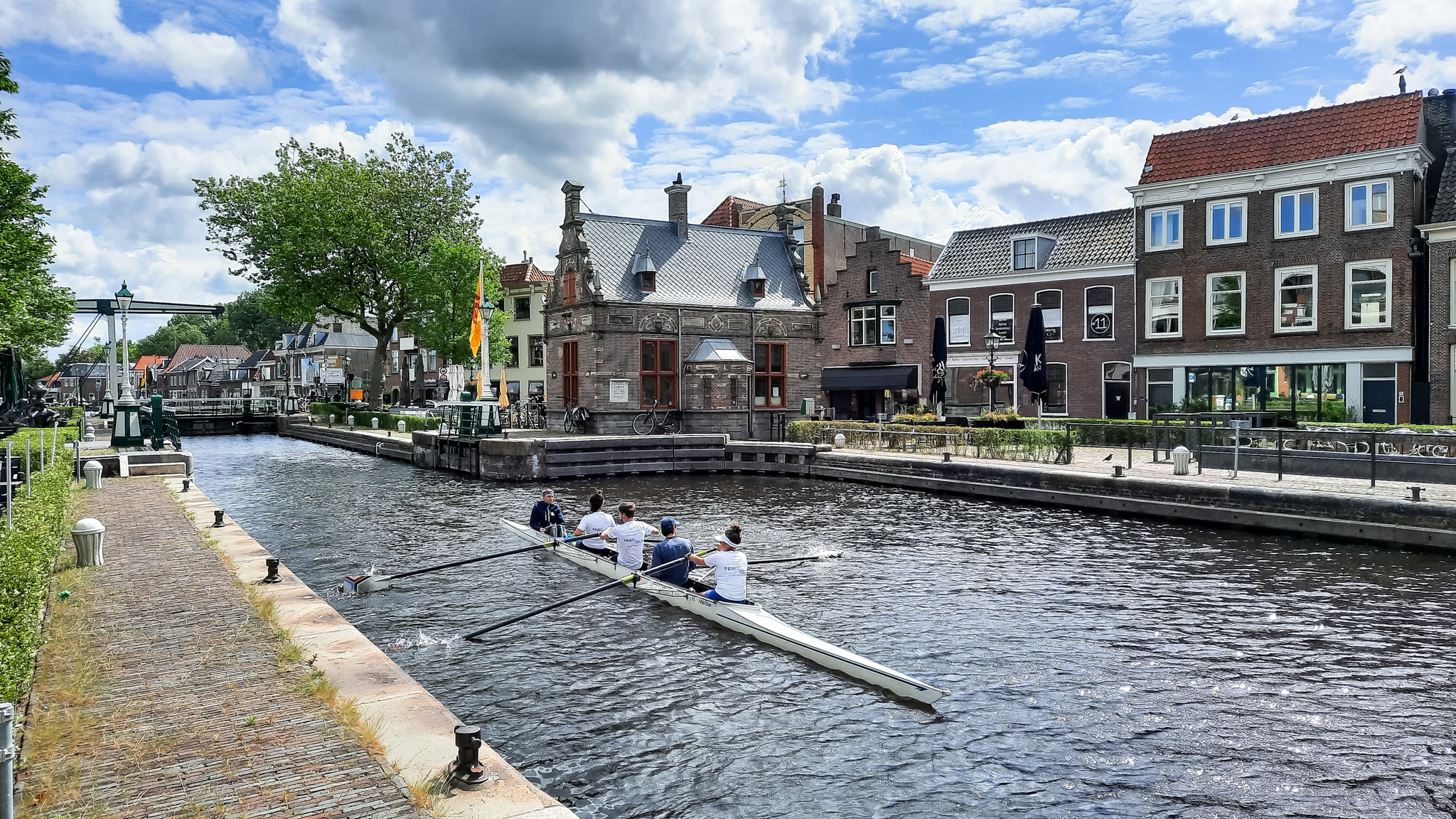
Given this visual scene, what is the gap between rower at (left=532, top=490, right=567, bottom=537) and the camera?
1820 cm

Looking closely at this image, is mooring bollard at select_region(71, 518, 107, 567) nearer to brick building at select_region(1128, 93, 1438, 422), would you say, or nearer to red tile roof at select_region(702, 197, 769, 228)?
brick building at select_region(1128, 93, 1438, 422)

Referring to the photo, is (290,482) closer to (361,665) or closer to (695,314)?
(695,314)

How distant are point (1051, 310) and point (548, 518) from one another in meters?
29.3

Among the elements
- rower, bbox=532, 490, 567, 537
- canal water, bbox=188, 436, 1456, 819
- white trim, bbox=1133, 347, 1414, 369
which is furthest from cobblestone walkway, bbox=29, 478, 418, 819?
white trim, bbox=1133, 347, 1414, 369

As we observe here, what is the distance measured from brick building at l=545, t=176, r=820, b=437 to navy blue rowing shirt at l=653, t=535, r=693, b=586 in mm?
22874

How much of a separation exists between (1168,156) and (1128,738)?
3419cm

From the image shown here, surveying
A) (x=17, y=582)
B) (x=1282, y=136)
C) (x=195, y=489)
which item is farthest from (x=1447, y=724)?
(x=1282, y=136)

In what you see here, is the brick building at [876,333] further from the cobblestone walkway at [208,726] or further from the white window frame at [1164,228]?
the cobblestone walkway at [208,726]

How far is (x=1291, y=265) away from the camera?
1323 inches

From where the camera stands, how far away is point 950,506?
80.6 feet

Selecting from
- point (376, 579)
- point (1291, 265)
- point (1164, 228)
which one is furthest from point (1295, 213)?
point (376, 579)

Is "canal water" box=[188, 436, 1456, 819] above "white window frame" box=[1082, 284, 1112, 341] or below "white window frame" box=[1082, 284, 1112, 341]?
below

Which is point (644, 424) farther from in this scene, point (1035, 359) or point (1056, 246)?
point (1056, 246)

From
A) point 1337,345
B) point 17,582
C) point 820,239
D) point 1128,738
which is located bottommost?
point 1128,738
